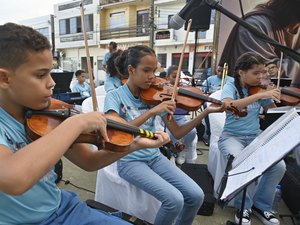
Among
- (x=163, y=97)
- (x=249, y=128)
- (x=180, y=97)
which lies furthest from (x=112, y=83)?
(x=249, y=128)

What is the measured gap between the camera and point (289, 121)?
1234 millimetres

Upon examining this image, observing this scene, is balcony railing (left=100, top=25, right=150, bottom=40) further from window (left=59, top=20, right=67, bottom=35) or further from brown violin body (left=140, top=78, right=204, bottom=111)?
brown violin body (left=140, top=78, right=204, bottom=111)

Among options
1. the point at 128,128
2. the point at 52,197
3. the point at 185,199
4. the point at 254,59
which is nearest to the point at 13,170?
the point at 52,197

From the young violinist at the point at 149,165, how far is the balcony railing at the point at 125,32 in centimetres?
1634

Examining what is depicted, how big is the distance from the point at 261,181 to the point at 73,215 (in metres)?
1.73

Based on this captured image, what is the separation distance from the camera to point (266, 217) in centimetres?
209

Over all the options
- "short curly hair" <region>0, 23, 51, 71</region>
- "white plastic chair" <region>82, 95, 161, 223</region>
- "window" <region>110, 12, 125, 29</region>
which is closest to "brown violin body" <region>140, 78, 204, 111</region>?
"white plastic chair" <region>82, 95, 161, 223</region>

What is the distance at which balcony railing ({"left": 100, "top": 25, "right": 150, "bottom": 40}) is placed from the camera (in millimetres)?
17453

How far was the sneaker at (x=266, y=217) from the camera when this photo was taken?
2.03 metres

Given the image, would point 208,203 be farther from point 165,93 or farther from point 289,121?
point 289,121

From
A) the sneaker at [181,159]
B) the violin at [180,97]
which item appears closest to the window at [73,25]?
the sneaker at [181,159]

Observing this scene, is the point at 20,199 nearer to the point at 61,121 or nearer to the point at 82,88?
the point at 61,121

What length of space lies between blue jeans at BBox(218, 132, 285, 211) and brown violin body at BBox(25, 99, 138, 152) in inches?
48.7

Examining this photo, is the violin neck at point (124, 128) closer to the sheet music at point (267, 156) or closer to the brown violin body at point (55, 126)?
the brown violin body at point (55, 126)
